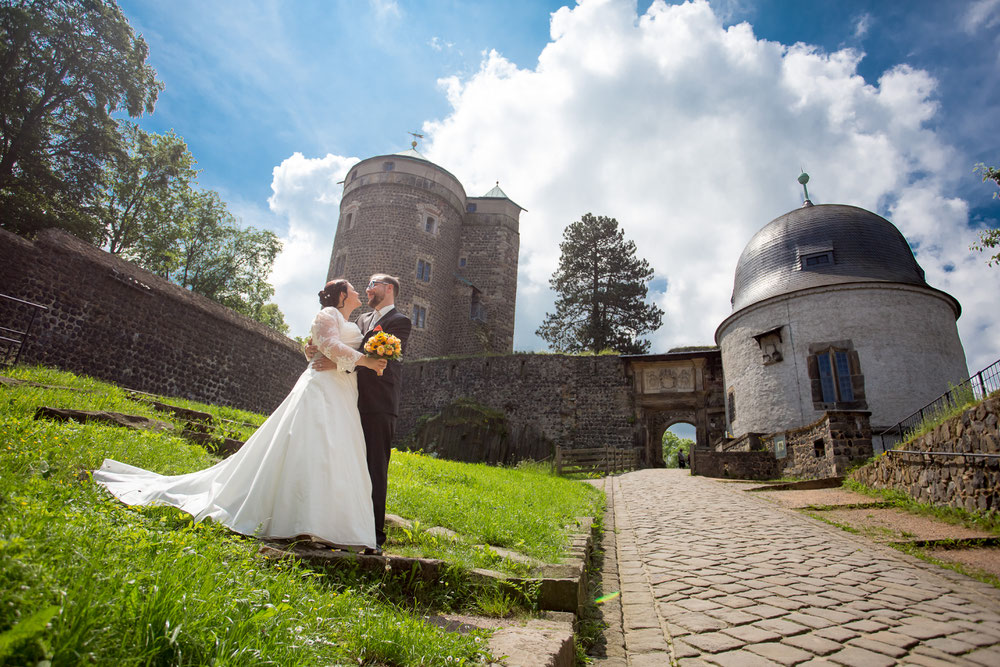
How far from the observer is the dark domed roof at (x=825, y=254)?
716 inches

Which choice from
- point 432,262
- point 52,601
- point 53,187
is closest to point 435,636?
point 52,601

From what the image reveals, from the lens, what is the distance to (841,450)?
506 inches

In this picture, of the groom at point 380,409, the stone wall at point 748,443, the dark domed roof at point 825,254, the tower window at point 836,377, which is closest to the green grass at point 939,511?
the tower window at point 836,377

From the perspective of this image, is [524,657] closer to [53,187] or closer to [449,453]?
[449,453]

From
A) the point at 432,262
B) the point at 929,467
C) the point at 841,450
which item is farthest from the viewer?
the point at 432,262

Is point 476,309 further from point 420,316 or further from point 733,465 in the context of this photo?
point 733,465

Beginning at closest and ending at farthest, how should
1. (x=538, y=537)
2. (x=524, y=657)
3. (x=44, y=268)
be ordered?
(x=524, y=657), (x=538, y=537), (x=44, y=268)

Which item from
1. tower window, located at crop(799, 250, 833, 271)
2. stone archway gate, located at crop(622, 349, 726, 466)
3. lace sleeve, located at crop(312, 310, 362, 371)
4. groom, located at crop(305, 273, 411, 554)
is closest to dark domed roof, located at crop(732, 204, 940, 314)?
tower window, located at crop(799, 250, 833, 271)

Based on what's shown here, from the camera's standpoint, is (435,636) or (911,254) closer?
(435,636)

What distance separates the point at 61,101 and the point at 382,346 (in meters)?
24.5

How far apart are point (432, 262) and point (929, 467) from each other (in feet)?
87.8

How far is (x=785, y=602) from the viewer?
3785mm

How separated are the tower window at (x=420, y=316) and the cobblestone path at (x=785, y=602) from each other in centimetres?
2518

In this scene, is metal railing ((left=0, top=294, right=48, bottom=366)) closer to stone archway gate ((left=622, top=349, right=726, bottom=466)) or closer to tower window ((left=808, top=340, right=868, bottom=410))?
stone archway gate ((left=622, top=349, right=726, bottom=466))
